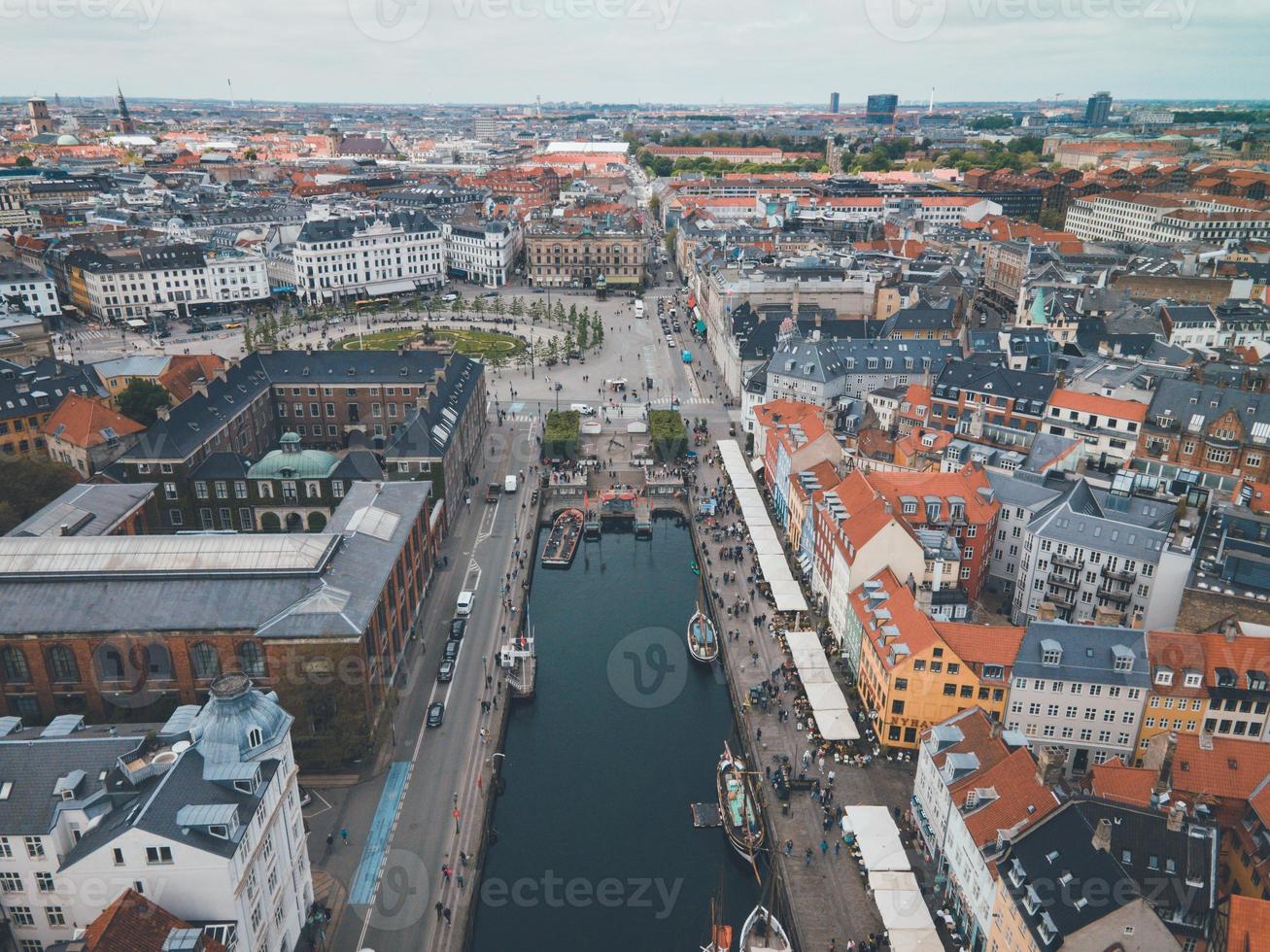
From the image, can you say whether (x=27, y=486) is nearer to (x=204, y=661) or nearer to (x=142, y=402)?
(x=142, y=402)

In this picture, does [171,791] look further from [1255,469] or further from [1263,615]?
[1255,469]

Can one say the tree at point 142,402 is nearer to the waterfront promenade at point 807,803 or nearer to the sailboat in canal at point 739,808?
the waterfront promenade at point 807,803

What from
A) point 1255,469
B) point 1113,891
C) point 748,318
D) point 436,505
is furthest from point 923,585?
point 748,318

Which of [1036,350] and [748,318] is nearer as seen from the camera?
[1036,350]

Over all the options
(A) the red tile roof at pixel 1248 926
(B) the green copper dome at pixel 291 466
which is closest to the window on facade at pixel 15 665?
(B) the green copper dome at pixel 291 466

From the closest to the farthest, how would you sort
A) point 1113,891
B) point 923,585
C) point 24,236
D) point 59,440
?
point 1113,891, point 923,585, point 59,440, point 24,236

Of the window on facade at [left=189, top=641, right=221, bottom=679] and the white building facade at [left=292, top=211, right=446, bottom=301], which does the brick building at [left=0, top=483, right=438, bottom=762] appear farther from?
the white building facade at [left=292, top=211, right=446, bottom=301]

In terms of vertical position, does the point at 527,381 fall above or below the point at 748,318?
below
